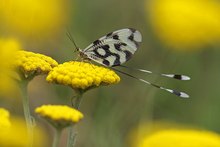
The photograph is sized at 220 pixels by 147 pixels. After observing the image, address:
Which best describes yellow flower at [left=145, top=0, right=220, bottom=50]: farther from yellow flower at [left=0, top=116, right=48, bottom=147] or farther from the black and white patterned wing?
yellow flower at [left=0, top=116, right=48, bottom=147]

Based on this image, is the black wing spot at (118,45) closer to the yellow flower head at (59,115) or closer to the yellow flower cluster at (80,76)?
the yellow flower cluster at (80,76)

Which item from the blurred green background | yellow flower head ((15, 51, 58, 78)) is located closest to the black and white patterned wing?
yellow flower head ((15, 51, 58, 78))

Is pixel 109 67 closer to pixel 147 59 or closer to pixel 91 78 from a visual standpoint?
pixel 91 78

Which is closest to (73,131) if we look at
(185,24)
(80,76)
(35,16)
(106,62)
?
(80,76)

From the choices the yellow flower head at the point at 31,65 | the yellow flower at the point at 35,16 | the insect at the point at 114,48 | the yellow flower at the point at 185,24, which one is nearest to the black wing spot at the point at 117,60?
the insect at the point at 114,48

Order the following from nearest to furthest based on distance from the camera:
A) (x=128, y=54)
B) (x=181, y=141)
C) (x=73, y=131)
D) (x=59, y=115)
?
(x=59, y=115) → (x=73, y=131) → (x=181, y=141) → (x=128, y=54)

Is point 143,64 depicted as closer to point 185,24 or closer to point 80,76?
point 185,24
